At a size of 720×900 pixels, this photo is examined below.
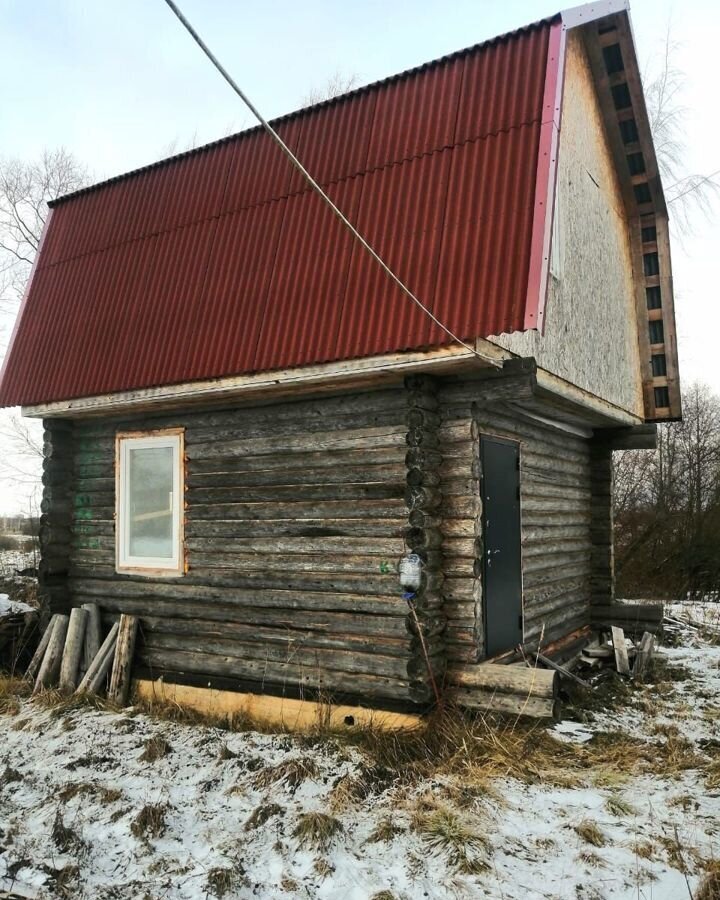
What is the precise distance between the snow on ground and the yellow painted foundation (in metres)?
0.35

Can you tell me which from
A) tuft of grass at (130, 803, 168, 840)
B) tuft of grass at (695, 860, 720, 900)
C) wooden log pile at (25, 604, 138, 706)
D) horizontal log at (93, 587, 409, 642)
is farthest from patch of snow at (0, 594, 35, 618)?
tuft of grass at (695, 860, 720, 900)

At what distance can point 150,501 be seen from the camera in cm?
825

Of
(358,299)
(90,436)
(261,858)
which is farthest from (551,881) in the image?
(90,436)

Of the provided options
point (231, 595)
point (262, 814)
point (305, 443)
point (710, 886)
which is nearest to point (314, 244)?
point (305, 443)

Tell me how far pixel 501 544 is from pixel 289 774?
2.94 meters

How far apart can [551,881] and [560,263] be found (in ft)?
18.0

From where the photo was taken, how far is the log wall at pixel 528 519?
6.45m

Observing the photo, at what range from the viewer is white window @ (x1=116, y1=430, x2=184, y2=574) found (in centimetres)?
798

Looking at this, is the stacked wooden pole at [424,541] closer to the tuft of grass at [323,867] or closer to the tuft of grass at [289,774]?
the tuft of grass at [289,774]

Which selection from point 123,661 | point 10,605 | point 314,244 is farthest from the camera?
point 10,605

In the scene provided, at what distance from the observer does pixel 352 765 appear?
18.7 feet

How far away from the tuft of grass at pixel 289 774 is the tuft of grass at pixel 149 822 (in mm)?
720

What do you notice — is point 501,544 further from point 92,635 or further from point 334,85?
point 334,85

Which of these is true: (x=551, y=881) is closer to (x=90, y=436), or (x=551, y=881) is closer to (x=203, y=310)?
(x=203, y=310)
